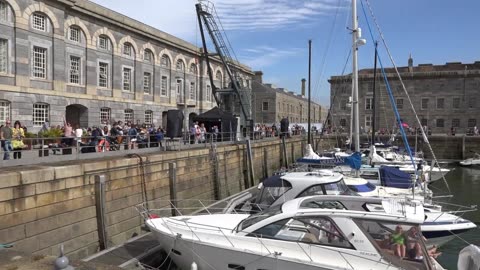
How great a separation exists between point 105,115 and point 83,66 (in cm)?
348

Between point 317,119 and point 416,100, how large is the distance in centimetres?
3353

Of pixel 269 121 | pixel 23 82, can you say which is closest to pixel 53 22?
pixel 23 82

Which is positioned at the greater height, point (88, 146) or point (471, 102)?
point (471, 102)

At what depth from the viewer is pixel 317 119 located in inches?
3649

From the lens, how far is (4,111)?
19609 mm

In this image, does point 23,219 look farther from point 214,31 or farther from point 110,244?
point 214,31

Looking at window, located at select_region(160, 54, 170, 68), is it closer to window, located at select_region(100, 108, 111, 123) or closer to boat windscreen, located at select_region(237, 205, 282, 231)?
window, located at select_region(100, 108, 111, 123)

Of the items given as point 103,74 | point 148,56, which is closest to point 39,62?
point 103,74

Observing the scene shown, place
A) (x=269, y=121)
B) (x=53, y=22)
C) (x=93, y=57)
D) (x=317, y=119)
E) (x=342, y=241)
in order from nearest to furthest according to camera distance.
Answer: (x=342, y=241) → (x=53, y=22) → (x=93, y=57) → (x=269, y=121) → (x=317, y=119)

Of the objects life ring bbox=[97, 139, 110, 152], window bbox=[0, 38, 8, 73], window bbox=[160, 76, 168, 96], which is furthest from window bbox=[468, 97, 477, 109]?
window bbox=[0, 38, 8, 73]

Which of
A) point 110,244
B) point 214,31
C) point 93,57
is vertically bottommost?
point 110,244

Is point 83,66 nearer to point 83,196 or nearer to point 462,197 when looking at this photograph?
point 83,196

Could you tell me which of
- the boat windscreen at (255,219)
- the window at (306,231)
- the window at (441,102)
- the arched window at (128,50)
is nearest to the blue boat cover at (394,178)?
the boat windscreen at (255,219)

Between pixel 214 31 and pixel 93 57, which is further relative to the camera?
pixel 214 31
